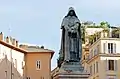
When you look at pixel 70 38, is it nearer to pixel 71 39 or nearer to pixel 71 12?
pixel 71 39

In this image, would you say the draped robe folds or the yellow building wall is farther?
the yellow building wall

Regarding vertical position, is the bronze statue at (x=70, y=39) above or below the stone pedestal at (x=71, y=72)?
above

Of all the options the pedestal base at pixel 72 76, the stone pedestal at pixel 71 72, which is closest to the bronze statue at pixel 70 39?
the stone pedestal at pixel 71 72

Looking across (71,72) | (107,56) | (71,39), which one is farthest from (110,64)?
(71,72)

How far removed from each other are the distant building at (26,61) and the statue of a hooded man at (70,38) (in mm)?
58396

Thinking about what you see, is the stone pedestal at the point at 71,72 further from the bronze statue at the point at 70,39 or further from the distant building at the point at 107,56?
the distant building at the point at 107,56

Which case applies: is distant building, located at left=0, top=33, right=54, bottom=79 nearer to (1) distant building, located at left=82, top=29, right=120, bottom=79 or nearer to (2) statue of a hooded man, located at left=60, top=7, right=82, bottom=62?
(1) distant building, located at left=82, top=29, right=120, bottom=79

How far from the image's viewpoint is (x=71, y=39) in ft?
99.2

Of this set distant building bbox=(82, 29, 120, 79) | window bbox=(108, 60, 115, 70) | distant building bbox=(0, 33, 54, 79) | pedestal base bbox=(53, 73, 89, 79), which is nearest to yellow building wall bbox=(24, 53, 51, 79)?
distant building bbox=(0, 33, 54, 79)

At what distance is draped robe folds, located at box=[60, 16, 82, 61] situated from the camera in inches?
1184

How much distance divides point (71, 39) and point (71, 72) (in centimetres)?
198

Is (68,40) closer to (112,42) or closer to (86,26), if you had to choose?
(112,42)

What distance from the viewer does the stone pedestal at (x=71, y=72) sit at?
95.0 ft

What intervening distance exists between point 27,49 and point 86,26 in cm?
A: 1928
